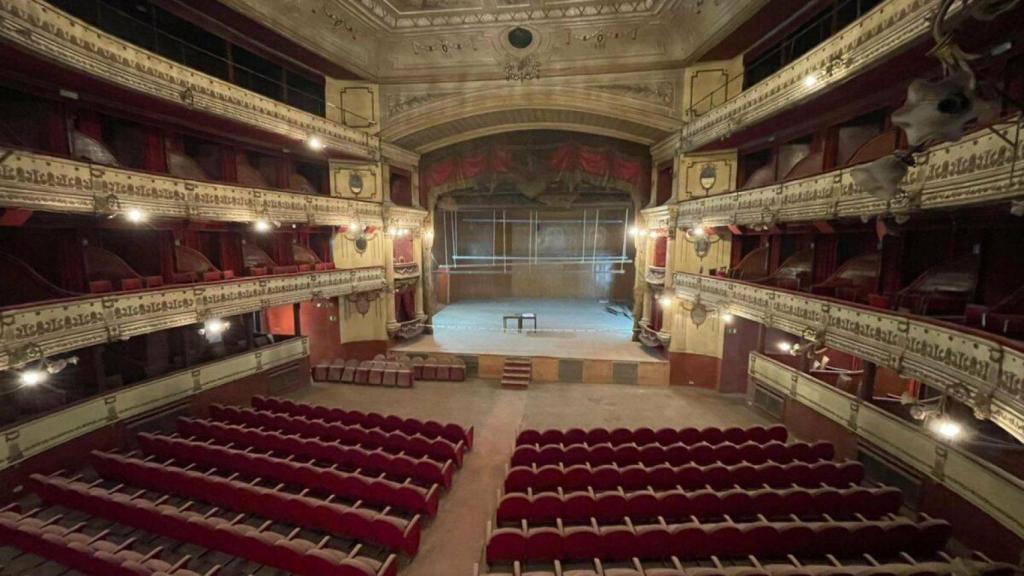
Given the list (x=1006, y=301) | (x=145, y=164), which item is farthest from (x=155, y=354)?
(x=1006, y=301)

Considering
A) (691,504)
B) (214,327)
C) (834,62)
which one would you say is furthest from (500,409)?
(834,62)

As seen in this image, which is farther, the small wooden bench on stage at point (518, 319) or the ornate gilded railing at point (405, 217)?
the small wooden bench on stage at point (518, 319)

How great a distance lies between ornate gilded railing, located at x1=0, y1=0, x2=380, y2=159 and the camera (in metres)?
5.68

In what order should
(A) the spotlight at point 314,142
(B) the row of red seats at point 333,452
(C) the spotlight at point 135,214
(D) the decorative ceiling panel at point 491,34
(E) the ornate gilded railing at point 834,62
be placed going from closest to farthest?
(E) the ornate gilded railing at point 834,62, (B) the row of red seats at point 333,452, (C) the spotlight at point 135,214, (A) the spotlight at point 314,142, (D) the decorative ceiling panel at point 491,34

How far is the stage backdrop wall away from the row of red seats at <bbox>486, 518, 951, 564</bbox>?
49.5 ft

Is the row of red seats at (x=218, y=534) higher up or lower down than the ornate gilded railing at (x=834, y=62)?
lower down

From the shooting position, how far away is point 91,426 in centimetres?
735

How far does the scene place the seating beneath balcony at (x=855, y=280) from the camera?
7816 mm

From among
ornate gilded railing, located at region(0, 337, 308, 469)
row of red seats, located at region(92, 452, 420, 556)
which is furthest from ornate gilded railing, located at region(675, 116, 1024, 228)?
ornate gilded railing, located at region(0, 337, 308, 469)

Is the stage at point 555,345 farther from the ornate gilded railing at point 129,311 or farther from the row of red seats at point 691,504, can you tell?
the row of red seats at point 691,504

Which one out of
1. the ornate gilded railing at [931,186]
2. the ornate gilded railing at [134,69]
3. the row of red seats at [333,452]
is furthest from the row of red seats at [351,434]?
the ornate gilded railing at [931,186]

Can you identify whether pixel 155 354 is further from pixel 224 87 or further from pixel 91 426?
pixel 224 87

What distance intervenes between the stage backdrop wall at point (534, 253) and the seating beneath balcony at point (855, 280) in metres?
11.1

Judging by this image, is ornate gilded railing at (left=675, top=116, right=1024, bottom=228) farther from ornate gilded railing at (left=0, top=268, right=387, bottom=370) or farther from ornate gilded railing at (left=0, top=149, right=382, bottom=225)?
ornate gilded railing at (left=0, top=268, right=387, bottom=370)
